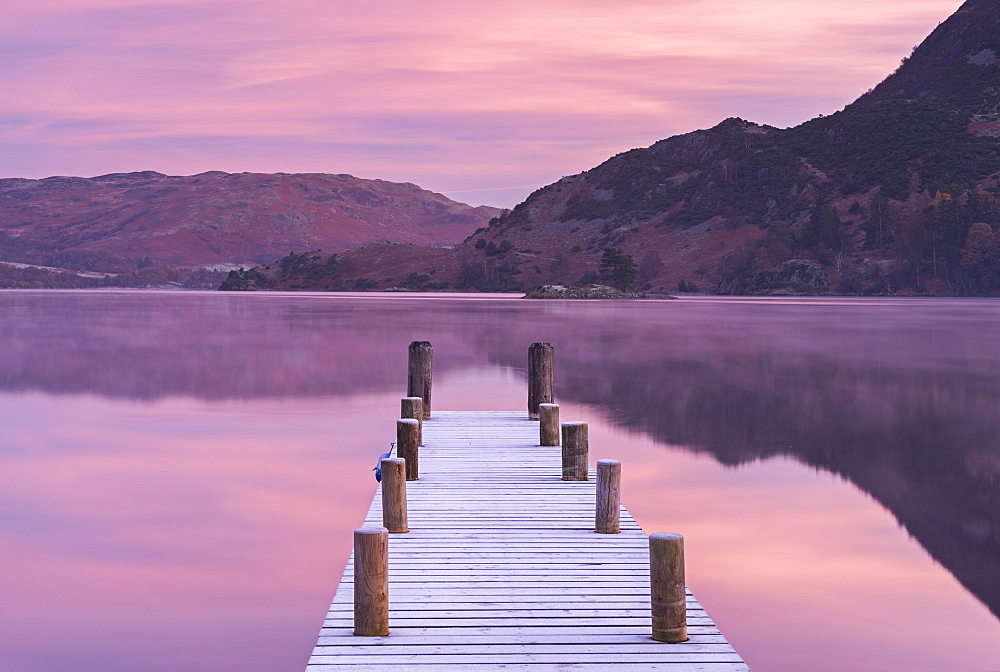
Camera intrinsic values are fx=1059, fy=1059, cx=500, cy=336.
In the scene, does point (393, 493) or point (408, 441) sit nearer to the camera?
point (393, 493)

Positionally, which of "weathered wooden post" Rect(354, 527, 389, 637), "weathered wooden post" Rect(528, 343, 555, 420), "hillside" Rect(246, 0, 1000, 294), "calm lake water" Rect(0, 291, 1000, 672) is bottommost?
"calm lake water" Rect(0, 291, 1000, 672)

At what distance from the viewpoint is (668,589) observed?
7430 millimetres

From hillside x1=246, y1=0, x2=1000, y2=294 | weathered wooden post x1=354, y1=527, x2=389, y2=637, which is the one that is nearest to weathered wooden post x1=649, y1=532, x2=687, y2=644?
weathered wooden post x1=354, y1=527, x2=389, y2=637

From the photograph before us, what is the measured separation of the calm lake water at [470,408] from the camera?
9.55 metres

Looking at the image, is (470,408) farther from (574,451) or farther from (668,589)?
(668,589)

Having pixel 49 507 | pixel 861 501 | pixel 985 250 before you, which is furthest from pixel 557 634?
pixel 985 250

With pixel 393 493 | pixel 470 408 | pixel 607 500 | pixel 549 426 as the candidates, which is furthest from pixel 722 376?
pixel 393 493

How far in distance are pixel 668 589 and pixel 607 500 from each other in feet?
10.3

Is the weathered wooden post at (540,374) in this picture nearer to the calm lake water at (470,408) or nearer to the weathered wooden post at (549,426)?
the calm lake water at (470,408)

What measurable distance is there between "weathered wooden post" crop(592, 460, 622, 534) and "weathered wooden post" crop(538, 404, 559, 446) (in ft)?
18.3

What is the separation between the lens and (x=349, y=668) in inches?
274

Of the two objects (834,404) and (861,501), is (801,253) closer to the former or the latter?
(834,404)

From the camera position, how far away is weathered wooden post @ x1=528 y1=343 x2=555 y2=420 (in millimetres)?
19391

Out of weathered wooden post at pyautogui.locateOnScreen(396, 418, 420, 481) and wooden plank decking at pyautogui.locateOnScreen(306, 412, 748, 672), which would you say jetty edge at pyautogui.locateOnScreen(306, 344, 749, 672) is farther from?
weathered wooden post at pyautogui.locateOnScreen(396, 418, 420, 481)
